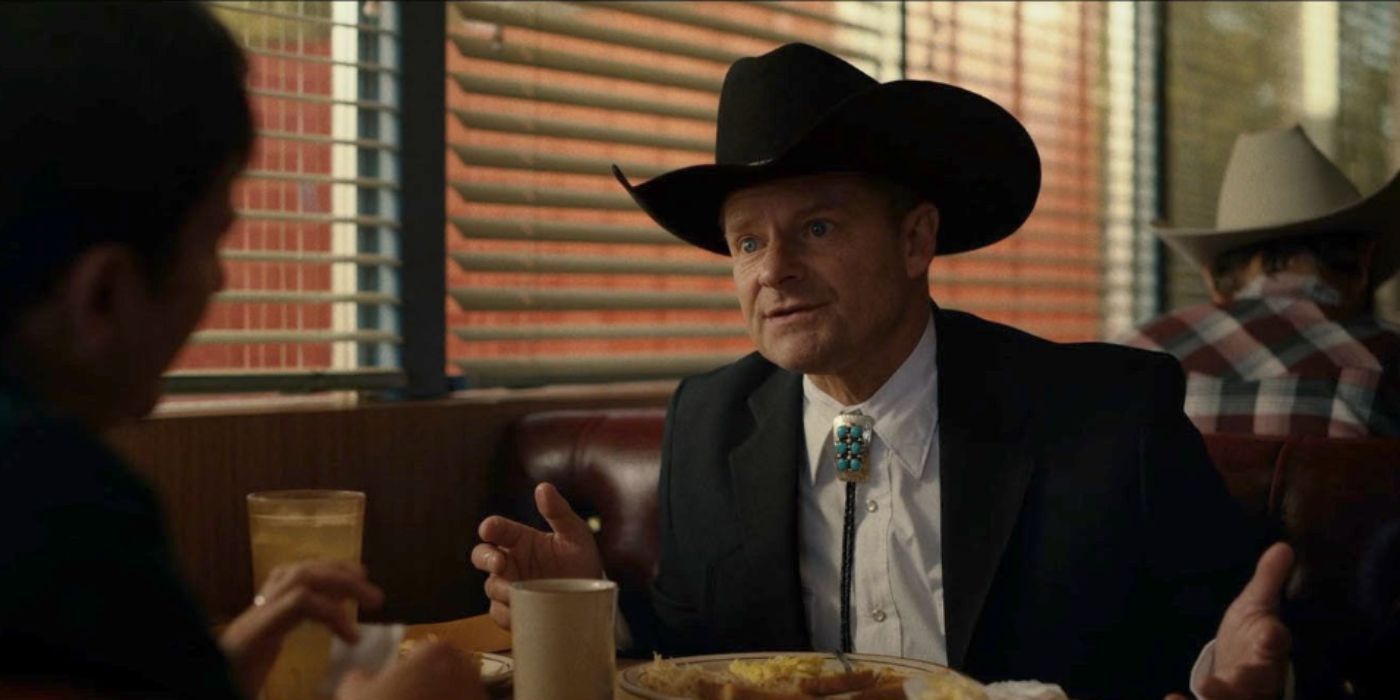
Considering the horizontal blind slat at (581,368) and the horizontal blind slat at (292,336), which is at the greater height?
the horizontal blind slat at (292,336)

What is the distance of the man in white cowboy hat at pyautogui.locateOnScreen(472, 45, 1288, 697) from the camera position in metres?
1.83

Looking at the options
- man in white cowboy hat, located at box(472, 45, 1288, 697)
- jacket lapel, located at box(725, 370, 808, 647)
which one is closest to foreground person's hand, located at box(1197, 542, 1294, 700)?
man in white cowboy hat, located at box(472, 45, 1288, 697)

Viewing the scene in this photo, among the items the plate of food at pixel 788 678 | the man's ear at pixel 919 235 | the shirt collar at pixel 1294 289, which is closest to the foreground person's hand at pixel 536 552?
the plate of food at pixel 788 678

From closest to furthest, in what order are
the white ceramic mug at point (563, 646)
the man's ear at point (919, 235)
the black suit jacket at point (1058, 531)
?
the white ceramic mug at point (563, 646), the black suit jacket at point (1058, 531), the man's ear at point (919, 235)

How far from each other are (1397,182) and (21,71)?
290 cm

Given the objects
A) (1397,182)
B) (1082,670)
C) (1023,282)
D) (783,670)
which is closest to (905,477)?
(1082,670)

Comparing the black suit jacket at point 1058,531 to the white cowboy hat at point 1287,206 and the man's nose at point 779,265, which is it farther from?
the white cowboy hat at point 1287,206

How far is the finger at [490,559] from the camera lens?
5.32 ft

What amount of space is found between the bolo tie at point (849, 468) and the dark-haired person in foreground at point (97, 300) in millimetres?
1185

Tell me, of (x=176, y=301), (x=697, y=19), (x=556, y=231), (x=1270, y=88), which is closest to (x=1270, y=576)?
(x=176, y=301)

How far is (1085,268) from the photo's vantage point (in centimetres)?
473

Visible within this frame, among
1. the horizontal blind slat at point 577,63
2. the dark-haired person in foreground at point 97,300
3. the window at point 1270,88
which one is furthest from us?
the window at point 1270,88

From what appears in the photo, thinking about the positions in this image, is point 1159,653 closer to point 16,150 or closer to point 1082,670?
point 1082,670

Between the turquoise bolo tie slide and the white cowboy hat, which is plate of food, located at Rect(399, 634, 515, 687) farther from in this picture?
the white cowboy hat
